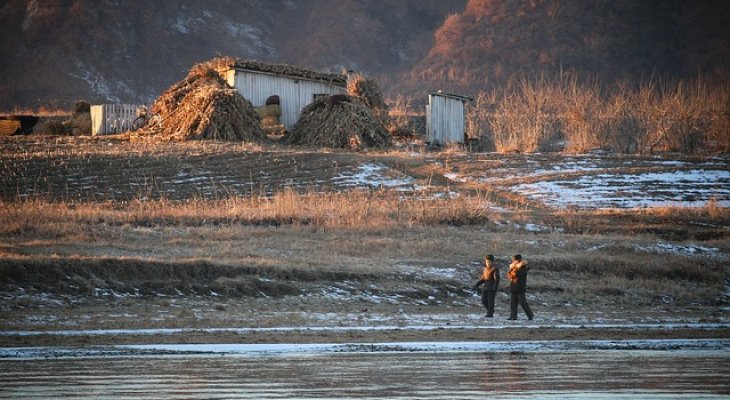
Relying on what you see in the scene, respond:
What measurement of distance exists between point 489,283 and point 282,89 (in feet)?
105

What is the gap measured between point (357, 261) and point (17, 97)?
76.3 metres

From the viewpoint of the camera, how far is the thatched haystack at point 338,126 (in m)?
47.7

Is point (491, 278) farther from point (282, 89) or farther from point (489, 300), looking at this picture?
point (282, 89)

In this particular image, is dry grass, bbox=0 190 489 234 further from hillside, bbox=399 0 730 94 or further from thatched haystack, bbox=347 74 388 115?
hillside, bbox=399 0 730 94

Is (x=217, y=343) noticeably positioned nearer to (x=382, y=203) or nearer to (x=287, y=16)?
(x=382, y=203)

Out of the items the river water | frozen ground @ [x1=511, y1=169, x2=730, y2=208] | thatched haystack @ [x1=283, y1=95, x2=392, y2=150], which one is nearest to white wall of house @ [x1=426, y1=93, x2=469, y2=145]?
thatched haystack @ [x1=283, y1=95, x2=392, y2=150]

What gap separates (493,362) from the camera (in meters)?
16.3

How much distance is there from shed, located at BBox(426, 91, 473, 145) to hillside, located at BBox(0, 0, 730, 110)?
162 ft

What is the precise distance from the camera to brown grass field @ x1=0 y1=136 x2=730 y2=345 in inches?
864

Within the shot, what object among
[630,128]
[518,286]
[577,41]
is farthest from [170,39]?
[518,286]

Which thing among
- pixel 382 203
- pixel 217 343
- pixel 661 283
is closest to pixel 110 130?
pixel 382 203

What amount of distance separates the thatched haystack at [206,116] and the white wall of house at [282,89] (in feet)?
4.63

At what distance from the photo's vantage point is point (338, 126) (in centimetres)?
4784

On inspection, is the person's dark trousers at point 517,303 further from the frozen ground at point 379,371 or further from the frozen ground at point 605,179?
the frozen ground at point 605,179
